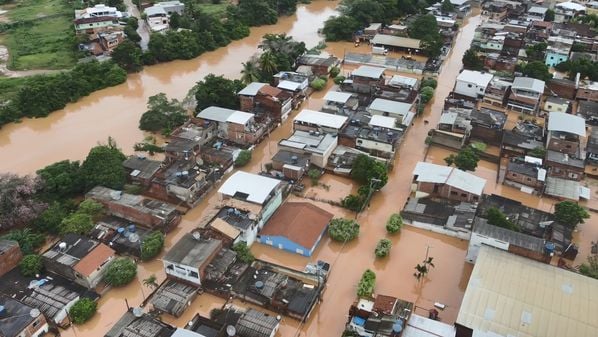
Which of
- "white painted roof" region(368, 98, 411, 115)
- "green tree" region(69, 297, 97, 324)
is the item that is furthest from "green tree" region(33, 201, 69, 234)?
"white painted roof" region(368, 98, 411, 115)

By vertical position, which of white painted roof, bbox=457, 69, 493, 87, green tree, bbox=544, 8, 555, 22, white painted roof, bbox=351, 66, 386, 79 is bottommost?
white painted roof, bbox=457, 69, 493, 87

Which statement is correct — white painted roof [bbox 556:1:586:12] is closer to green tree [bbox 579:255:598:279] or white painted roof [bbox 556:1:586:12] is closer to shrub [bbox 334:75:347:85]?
shrub [bbox 334:75:347:85]

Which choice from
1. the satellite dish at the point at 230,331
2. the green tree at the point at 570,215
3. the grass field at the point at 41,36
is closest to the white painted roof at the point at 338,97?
the green tree at the point at 570,215

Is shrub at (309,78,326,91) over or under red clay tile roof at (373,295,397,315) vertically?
over

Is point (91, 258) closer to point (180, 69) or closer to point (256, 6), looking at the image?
point (180, 69)

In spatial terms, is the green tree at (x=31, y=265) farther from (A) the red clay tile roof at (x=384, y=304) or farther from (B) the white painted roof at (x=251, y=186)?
(A) the red clay tile roof at (x=384, y=304)

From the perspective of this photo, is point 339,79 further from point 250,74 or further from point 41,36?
point 41,36

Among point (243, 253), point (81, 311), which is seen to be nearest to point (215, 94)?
point (243, 253)

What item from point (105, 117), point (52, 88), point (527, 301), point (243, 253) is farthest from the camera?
point (52, 88)
